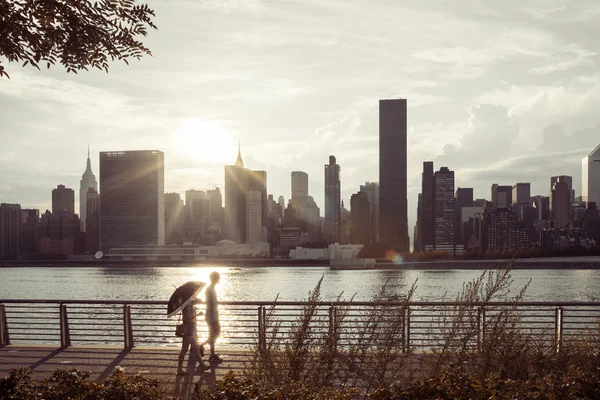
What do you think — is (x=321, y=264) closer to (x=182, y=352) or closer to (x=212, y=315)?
(x=212, y=315)

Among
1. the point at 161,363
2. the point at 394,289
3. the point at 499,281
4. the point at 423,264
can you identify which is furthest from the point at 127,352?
the point at 423,264

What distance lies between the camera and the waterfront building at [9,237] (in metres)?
190

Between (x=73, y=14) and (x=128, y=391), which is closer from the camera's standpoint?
(x=128, y=391)

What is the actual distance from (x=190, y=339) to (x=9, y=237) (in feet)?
674

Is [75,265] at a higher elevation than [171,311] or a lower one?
lower

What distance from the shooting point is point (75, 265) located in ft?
561

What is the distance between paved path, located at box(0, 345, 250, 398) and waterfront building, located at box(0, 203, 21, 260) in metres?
198

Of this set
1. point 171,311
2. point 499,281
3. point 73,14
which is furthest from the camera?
point 171,311

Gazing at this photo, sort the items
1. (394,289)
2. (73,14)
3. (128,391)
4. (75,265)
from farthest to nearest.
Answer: (75,265) → (394,289) → (73,14) → (128,391)

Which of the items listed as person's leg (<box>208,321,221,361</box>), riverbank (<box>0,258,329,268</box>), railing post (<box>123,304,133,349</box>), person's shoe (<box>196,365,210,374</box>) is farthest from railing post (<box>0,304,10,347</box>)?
riverbank (<box>0,258,329,268</box>)

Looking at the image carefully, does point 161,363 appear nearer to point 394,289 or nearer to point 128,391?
point 128,391

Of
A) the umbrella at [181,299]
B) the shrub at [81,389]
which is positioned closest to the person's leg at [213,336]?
the umbrella at [181,299]

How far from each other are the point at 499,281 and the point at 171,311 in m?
6.64

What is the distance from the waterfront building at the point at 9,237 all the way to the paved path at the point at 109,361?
198204 millimetres
